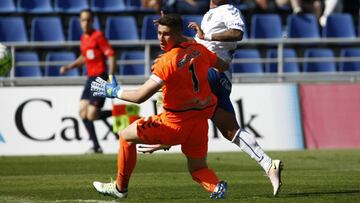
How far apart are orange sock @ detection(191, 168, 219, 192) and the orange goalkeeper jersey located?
1.93 feet

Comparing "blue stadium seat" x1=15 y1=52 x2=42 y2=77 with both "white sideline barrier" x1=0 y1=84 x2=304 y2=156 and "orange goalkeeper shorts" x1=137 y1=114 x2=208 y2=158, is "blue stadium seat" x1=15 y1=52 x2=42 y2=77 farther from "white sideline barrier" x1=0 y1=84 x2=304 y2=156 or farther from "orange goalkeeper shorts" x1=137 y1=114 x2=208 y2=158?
"orange goalkeeper shorts" x1=137 y1=114 x2=208 y2=158

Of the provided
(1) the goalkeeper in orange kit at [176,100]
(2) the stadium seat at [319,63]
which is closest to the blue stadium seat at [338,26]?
(2) the stadium seat at [319,63]

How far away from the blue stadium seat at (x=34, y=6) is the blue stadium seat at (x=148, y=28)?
2099 mm

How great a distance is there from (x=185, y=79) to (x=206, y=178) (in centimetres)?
109

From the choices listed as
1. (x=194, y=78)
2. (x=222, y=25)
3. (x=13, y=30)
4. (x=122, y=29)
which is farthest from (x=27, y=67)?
(x=194, y=78)

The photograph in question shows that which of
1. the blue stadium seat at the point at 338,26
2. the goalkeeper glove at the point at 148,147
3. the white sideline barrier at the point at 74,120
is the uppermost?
the goalkeeper glove at the point at 148,147

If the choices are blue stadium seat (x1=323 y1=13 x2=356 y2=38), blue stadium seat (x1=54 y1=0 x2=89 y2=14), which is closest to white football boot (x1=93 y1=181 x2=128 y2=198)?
blue stadium seat (x1=54 y1=0 x2=89 y2=14)

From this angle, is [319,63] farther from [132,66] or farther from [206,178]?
[206,178]

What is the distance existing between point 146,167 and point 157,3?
8.39 metres

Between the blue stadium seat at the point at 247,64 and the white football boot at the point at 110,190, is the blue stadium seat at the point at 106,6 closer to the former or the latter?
the blue stadium seat at the point at 247,64

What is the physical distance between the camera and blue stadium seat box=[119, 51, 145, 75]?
22844 mm

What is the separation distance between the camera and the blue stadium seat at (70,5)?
2380cm

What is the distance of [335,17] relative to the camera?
81.5ft

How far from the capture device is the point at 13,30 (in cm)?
2298
